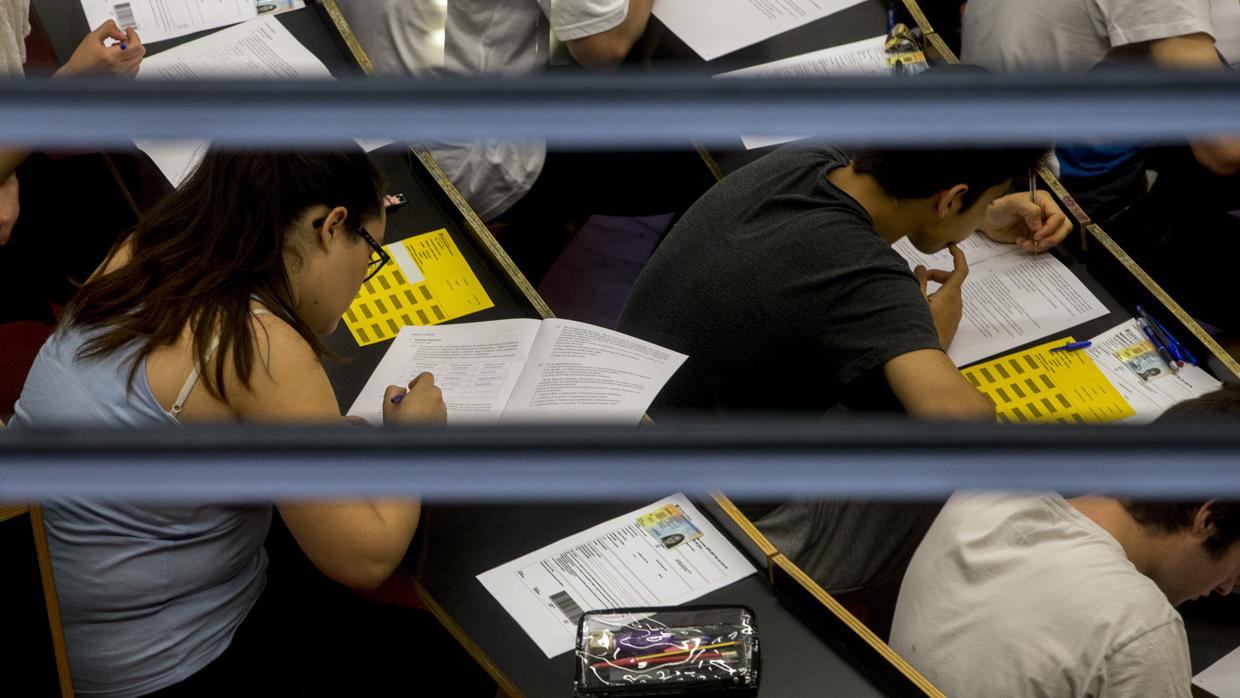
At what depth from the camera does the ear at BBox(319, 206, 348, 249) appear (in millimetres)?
1821

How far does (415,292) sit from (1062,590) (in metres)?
1.17

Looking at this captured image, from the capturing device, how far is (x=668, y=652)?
1.62 m

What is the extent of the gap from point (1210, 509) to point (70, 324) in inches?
61.9

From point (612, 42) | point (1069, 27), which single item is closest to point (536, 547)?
point (612, 42)

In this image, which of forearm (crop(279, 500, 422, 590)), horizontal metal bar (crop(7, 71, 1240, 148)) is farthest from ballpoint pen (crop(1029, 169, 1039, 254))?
horizontal metal bar (crop(7, 71, 1240, 148))

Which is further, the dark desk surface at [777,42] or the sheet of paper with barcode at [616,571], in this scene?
the dark desk surface at [777,42]

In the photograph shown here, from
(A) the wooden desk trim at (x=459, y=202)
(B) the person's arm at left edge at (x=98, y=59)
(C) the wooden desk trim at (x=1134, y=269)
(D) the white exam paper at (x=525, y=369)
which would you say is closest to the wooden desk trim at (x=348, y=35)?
(A) the wooden desk trim at (x=459, y=202)

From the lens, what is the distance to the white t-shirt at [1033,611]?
1.58 m

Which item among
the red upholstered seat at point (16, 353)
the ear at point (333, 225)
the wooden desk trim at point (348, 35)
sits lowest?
the red upholstered seat at point (16, 353)

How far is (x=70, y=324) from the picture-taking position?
175cm

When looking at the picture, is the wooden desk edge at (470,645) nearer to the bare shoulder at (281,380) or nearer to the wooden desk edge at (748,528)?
the bare shoulder at (281,380)

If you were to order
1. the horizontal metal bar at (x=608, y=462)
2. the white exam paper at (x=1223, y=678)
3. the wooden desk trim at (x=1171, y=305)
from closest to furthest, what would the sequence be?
1. the horizontal metal bar at (x=608, y=462)
2. the white exam paper at (x=1223, y=678)
3. the wooden desk trim at (x=1171, y=305)

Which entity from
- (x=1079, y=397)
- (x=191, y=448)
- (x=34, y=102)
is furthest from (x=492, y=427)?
(x=1079, y=397)

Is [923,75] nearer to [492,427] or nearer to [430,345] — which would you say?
[492,427]
